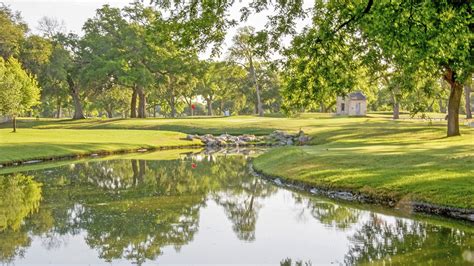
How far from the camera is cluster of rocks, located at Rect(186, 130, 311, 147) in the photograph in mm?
55562

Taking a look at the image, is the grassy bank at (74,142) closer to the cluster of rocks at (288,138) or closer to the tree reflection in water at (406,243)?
the cluster of rocks at (288,138)

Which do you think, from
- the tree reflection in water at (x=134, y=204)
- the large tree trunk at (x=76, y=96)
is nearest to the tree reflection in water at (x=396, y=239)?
the tree reflection in water at (x=134, y=204)

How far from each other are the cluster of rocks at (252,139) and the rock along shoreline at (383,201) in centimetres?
3064

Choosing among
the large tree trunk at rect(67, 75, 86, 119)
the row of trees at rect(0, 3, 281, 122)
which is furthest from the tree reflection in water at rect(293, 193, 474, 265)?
the large tree trunk at rect(67, 75, 86, 119)

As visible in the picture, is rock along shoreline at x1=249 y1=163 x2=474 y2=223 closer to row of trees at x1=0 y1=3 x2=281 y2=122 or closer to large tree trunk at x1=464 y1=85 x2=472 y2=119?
row of trees at x1=0 y1=3 x2=281 y2=122

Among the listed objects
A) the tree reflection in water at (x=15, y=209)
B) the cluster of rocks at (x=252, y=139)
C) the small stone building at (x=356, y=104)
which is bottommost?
the cluster of rocks at (x=252, y=139)

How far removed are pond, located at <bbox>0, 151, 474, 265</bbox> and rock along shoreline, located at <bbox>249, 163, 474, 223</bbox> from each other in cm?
51

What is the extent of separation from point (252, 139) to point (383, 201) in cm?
4078

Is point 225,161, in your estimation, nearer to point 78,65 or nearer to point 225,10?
point 225,10

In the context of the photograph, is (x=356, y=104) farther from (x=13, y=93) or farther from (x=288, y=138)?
(x=13, y=93)

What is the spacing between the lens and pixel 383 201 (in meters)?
18.0

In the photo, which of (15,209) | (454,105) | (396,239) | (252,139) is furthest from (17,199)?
(252,139)

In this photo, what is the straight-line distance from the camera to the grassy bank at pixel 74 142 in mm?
37094

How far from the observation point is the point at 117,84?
260ft
